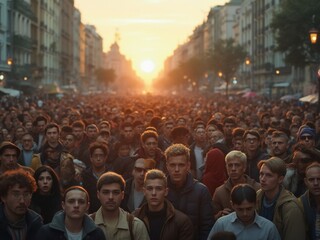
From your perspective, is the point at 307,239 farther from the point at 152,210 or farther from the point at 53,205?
the point at 53,205

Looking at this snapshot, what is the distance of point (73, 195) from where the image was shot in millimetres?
6605

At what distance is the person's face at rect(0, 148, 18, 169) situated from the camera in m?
9.84

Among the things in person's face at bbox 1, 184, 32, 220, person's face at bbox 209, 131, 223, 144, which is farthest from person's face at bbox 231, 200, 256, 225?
person's face at bbox 209, 131, 223, 144

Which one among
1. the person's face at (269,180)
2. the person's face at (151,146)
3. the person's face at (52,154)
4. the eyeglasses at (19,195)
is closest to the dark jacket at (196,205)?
the person's face at (269,180)

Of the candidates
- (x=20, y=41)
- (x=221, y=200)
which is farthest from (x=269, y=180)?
(x=20, y=41)

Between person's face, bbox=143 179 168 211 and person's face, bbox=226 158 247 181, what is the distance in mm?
1445

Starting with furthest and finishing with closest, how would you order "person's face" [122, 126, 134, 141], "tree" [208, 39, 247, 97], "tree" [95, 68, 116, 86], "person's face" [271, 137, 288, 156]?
1. "tree" [95, 68, 116, 86]
2. "tree" [208, 39, 247, 97]
3. "person's face" [122, 126, 134, 141]
4. "person's face" [271, 137, 288, 156]

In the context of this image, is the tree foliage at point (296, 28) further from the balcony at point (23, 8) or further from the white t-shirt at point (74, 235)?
the white t-shirt at point (74, 235)

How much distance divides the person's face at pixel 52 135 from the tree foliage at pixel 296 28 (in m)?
30.0

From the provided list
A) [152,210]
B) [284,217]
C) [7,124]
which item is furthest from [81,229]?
[7,124]

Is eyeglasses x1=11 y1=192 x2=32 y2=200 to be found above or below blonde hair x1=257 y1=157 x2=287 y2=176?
below

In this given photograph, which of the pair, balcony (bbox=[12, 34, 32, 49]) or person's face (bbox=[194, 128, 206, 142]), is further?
balcony (bbox=[12, 34, 32, 49])

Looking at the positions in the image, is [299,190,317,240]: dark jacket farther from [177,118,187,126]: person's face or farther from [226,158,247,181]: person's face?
[177,118,187,126]: person's face

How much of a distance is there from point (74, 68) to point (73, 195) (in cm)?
12997
